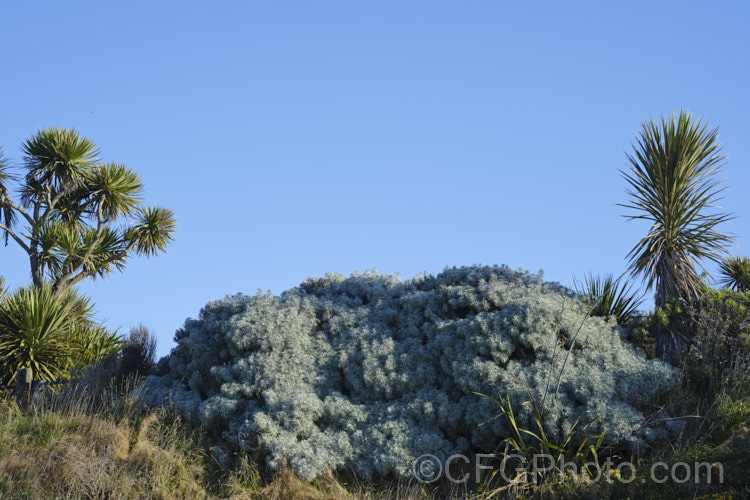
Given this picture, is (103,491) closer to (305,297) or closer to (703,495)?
(305,297)

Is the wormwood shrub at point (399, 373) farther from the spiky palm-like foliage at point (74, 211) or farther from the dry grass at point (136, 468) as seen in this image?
the spiky palm-like foliage at point (74, 211)

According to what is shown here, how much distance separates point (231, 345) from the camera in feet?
35.8

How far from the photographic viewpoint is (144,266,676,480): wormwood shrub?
29.7 feet

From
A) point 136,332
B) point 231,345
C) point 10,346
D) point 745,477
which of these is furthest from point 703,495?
point 10,346

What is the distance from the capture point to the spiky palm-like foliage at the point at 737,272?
14984 millimetres

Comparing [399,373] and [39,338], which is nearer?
[399,373]

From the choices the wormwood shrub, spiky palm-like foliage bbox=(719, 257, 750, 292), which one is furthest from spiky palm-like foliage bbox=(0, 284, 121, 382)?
spiky palm-like foliage bbox=(719, 257, 750, 292)

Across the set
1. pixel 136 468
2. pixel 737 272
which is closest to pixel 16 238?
pixel 136 468

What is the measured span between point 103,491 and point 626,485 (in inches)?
289

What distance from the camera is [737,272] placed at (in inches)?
610

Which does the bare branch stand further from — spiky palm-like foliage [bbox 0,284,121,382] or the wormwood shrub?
the wormwood shrub

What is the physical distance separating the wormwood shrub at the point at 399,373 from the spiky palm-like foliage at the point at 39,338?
3905 mm

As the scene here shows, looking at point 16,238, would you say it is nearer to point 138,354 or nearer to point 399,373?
point 138,354

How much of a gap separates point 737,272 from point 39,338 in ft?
57.1
